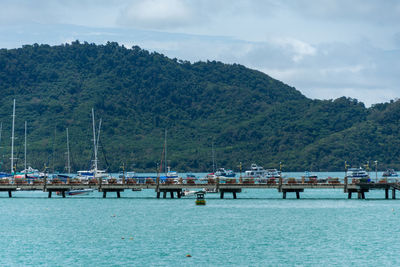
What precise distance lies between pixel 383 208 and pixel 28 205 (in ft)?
165

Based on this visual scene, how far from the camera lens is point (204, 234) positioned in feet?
220

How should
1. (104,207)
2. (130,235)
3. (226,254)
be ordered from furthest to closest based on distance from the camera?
(104,207) → (130,235) → (226,254)

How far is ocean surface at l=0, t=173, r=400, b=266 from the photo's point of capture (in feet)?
175

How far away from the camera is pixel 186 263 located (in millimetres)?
51031

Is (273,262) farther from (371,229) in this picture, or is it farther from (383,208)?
(383,208)

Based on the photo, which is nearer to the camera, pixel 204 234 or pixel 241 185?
pixel 204 234

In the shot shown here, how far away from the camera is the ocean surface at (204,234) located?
175 feet

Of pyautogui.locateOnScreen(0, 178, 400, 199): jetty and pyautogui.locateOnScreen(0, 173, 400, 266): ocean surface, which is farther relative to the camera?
pyautogui.locateOnScreen(0, 178, 400, 199): jetty

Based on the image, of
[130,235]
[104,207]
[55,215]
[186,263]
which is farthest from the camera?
[104,207]

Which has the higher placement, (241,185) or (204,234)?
(241,185)

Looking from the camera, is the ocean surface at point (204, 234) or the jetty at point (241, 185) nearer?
the ocean surface at point (204, 234)

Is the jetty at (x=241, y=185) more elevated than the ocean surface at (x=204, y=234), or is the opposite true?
the jetty at (x=241, y=185)

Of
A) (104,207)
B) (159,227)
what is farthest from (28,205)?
(159,227)

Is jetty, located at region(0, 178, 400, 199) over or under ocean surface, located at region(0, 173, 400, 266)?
over
